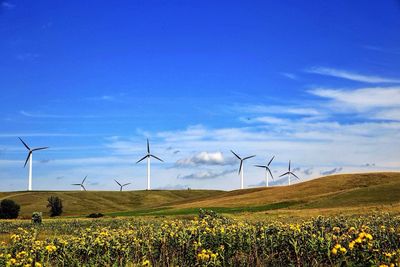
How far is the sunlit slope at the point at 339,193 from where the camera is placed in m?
81.0

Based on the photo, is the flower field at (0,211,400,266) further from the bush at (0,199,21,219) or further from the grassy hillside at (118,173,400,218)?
the bush at (0,199,21,219)

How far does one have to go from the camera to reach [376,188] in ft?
293

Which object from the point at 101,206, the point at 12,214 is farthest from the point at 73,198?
the point at 12,214

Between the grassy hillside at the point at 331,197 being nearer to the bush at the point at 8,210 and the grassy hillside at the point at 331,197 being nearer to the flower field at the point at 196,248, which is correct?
the bush at the point at 8,210

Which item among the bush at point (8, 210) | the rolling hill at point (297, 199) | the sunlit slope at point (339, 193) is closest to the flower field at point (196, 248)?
the rolling hill at point (297, 199)

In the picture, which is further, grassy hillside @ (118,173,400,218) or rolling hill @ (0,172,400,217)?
rolling hill @ (0,172,400,217)

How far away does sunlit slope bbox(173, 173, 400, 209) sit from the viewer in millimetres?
81000

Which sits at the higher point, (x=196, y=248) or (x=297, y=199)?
(x=297, y=199)

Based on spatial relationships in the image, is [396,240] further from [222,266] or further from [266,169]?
[266,169]

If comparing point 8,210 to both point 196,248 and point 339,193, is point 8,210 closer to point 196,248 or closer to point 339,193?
point 339,193

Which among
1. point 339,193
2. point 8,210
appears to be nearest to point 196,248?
point 339,193

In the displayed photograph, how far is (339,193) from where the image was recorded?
92438mm

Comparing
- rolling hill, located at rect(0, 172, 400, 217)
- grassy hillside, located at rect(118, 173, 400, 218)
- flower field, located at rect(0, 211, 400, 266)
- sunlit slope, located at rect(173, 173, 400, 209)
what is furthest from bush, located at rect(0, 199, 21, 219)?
flower field, located at rect(0, 211, 400, 266)

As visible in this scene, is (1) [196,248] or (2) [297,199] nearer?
(1) [196,248]
